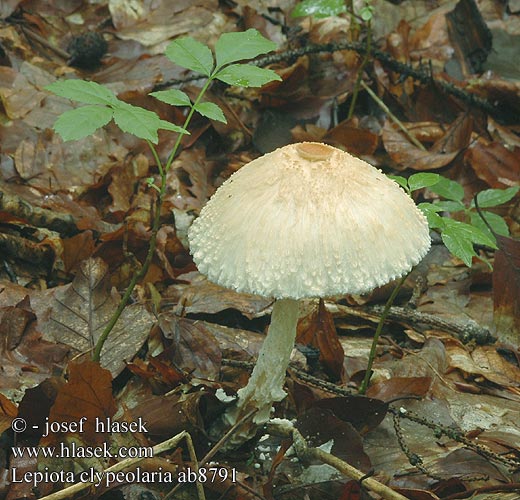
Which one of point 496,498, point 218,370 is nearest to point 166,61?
point 218,370

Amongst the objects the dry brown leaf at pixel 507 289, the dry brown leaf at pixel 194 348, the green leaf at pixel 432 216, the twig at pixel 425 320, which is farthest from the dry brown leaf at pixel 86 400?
the dry brown leaf at pixel 507 289

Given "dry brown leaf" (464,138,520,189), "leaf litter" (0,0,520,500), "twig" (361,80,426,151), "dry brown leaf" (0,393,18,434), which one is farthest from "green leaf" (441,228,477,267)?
"twig" (361,80,426,151)

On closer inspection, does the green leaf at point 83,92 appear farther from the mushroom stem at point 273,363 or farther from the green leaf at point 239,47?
the mushroom stem at point 273,363

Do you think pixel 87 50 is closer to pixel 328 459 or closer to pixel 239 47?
pixel 239 47

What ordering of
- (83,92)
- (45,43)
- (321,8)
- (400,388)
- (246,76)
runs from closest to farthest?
(83,92)
(246,76)
(400,388)
(321,8)
(45,43)

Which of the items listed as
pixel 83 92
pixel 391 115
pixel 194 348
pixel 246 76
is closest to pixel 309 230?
pixel 246 76

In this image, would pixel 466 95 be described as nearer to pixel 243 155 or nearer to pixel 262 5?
pixel 243 155
